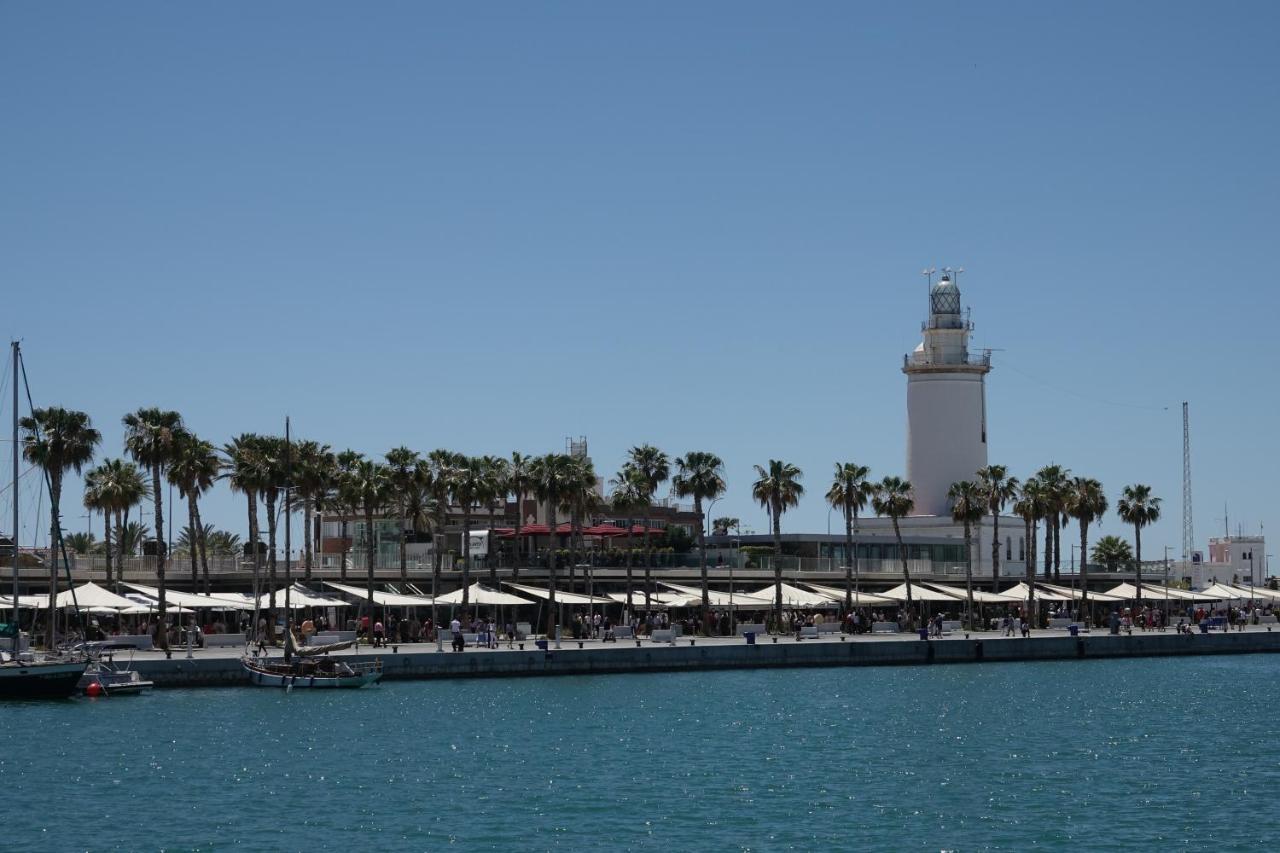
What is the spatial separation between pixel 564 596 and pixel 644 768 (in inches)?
1480

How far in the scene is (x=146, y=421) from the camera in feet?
244

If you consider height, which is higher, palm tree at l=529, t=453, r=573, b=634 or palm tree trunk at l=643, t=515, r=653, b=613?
palm tree at l=529, t=453, r=573, b=634

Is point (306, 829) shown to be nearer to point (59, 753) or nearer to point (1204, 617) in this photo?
point (59, 753)

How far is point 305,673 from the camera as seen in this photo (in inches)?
2421

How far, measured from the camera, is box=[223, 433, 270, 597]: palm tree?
72.9 metres

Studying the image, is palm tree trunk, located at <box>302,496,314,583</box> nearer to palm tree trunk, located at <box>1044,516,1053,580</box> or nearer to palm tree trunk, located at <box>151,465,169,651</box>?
palm tree trunk, located at <box>151,465,169,651</box>

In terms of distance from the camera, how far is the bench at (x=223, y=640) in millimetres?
71213

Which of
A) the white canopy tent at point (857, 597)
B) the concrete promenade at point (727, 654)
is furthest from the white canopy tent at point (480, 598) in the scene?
the white canopy tent at point (857, 597)

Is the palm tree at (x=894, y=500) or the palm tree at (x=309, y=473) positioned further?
the palm tree at (x=894, y=500)

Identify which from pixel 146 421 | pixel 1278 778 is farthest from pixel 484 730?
pixel 146 421

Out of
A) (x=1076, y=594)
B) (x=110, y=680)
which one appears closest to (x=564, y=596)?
(x=110, y=680)

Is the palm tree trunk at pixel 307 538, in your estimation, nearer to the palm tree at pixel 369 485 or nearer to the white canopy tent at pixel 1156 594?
the palm tree at pixel 369 485

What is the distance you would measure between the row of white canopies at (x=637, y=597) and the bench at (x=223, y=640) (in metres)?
1.24

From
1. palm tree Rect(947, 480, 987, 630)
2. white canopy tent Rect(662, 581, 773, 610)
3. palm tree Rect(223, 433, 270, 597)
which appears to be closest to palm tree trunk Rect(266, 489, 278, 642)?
palm tree Rect(223, 433, 270, 597)
